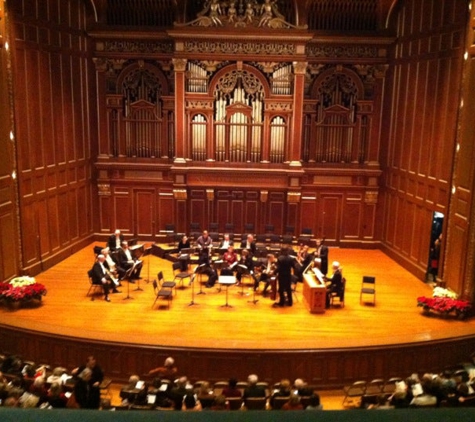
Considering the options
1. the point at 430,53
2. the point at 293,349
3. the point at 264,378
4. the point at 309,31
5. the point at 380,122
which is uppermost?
the point at 309,31

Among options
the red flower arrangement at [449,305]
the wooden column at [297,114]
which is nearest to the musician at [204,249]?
the wooden column at [297,114]

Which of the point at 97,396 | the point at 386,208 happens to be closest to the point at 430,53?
the point at 386,208

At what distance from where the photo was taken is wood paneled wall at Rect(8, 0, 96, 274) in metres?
12.3

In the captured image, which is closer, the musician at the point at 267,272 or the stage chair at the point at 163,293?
the stage chair at the point at 163,293

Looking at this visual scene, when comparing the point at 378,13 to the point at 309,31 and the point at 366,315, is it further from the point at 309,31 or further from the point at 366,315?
the point at 366,315

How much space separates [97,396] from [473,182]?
8455 mm

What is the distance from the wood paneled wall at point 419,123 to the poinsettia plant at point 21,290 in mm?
9527

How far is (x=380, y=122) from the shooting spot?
16.4m

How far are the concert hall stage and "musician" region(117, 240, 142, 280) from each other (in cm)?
60

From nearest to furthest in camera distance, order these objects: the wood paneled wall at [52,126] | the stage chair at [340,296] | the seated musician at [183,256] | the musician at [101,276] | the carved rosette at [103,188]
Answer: the stage chair at [340,296] → the musician at [101,276] → the wood paneled wall at [52,126] → the seated musician at [183,256] → the carved rosette at [103,188]

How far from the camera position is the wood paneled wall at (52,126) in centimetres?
1234

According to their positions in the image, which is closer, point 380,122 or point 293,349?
point 293,349

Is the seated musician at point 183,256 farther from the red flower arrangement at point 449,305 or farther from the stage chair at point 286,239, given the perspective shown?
the red flower arrangement at point 449,305

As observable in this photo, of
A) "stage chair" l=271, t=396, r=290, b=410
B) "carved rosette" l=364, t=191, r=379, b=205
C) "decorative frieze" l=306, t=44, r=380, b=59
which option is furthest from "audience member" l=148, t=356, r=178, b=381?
"decorative frieze" l=306, t=44, r=380, b=59
